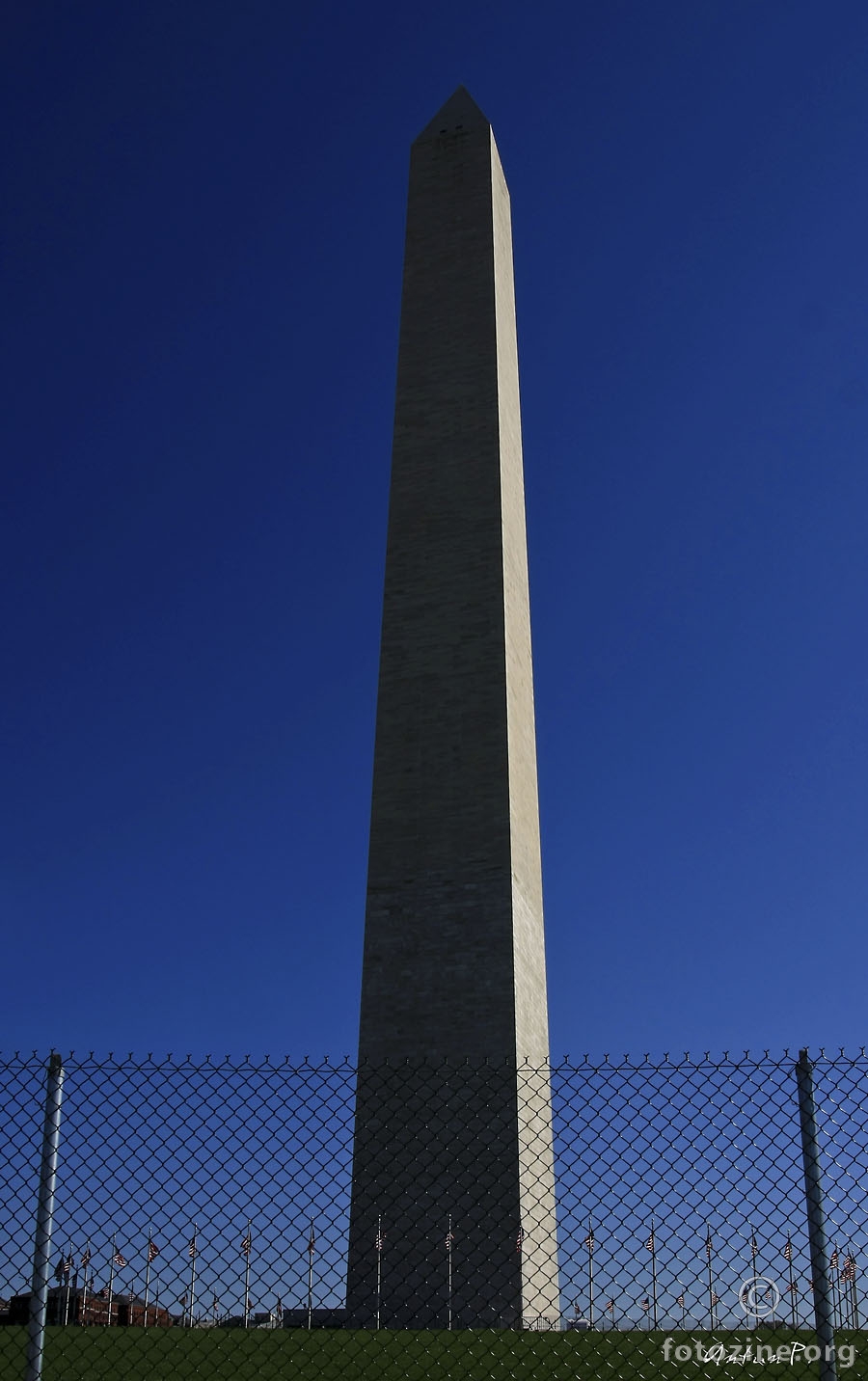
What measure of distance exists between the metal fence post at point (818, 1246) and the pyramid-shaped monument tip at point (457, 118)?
2381cm

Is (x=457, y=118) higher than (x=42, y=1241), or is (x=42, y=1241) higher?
(x=457, y=118)

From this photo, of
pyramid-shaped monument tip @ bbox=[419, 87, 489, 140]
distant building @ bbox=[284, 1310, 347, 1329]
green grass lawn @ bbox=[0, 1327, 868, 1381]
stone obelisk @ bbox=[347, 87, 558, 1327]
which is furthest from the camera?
pyramid-shaped monument tip @ bbox=[419, 87, 489, 140]

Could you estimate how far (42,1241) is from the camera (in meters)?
5.44

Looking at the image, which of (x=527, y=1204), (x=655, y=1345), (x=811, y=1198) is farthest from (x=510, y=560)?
(x=811, y=1198)

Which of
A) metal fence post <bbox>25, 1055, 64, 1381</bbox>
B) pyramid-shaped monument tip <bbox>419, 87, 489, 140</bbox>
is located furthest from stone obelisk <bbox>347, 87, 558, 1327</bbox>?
metal fence post <bbox>25, 1055, 64, 1381</bbox>

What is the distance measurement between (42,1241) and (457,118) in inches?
978

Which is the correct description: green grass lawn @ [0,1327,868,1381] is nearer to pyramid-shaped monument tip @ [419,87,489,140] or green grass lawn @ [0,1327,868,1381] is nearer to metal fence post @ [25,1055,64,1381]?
metal fence post @ [25,1055,64,1381]

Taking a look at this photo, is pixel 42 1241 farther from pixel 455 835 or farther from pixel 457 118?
pixel 457 118

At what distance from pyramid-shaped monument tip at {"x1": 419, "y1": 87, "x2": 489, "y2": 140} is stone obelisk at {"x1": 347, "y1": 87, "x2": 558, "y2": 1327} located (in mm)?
1626

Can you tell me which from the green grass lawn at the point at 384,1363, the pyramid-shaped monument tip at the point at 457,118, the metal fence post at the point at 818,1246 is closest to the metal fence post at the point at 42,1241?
the green grass lawn at the point at 384,1363

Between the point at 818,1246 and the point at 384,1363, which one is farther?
the point at 384,1363

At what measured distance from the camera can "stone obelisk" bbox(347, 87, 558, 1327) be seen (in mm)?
17109

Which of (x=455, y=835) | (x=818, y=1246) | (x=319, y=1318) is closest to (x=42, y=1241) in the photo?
(x=818, y=1246)

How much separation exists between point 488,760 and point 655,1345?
1103cm
